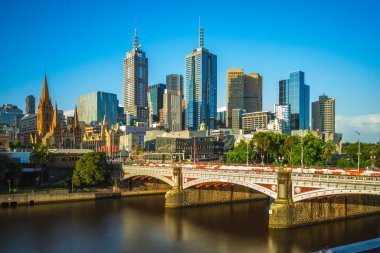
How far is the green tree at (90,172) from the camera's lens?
101125 mm

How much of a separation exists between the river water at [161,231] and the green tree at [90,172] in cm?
1706

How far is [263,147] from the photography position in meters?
135

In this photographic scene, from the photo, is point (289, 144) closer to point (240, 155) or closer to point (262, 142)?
point (262, 142)

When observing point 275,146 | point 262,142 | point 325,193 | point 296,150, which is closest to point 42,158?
point 262,142

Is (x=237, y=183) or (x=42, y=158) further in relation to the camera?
(x=42, y=158)

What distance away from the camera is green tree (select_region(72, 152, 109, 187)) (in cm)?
10112

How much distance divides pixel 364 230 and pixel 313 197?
1021 cm

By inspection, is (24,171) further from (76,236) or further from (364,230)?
(364,230)

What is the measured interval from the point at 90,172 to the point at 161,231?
43801 mm

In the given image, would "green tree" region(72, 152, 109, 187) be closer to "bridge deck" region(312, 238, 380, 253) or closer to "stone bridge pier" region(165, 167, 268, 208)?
"stone bridge pier" region(165, 167, 268, 208)

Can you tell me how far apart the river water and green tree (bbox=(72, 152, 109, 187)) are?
17.1 meters

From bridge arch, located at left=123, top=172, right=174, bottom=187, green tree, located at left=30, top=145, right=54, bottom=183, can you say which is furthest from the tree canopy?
green tree, located at left=30, top=145, right=54, bottom=183

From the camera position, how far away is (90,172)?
101 metres

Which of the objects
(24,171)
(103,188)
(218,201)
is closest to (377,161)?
(218,201)
